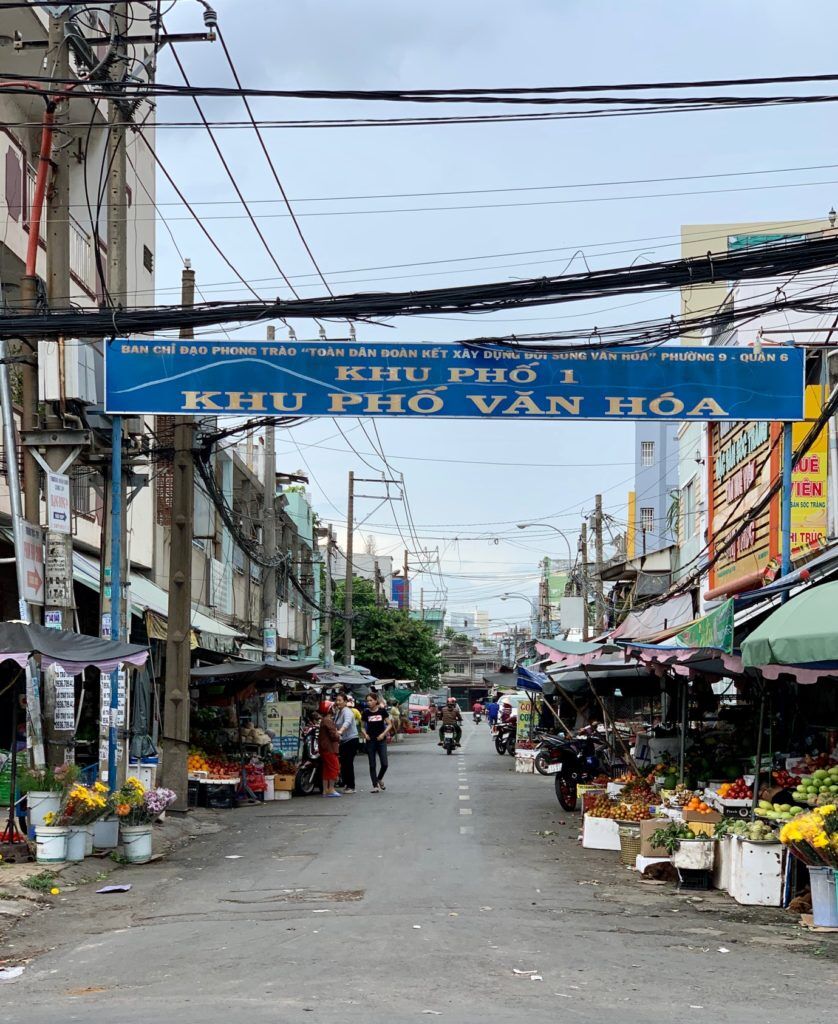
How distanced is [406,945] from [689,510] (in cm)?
2623

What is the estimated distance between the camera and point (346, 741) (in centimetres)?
2550

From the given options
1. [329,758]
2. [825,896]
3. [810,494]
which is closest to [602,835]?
[825,896]

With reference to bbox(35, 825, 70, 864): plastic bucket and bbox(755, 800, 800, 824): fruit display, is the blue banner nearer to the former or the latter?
bbox(755, 800, 800, 824): fruit display

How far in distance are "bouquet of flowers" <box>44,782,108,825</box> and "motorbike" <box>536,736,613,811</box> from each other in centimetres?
944

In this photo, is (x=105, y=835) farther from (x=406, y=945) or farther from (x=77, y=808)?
(x=406, y=945)

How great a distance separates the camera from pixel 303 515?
58.3m

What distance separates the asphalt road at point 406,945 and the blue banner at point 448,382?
5.36 meters

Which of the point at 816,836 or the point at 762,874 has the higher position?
the point at 816,836

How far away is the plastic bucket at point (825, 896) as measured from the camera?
10.5m

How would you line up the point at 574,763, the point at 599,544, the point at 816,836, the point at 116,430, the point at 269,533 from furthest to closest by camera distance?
1. the point at 599,544
2. the point at 269,533
3. the point at 574,763
4. the point at 116,430
5. the point at 816,836

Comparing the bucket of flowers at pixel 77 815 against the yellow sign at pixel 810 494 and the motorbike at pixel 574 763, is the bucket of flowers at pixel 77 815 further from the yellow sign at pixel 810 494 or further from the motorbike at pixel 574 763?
the yellow sign at pixel 810 494

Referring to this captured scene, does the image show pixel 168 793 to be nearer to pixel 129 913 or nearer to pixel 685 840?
pixel 129 913

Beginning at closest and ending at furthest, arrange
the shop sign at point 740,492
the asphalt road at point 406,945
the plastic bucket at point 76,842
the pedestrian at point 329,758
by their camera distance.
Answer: the asphalt road at point 406,945, the plastic bucket at point 76,842, the shop sign at point 740,492, the pedestrian at point 329,758

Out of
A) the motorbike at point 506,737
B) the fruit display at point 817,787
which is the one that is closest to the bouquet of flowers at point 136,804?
the fruit display at point 817,787
